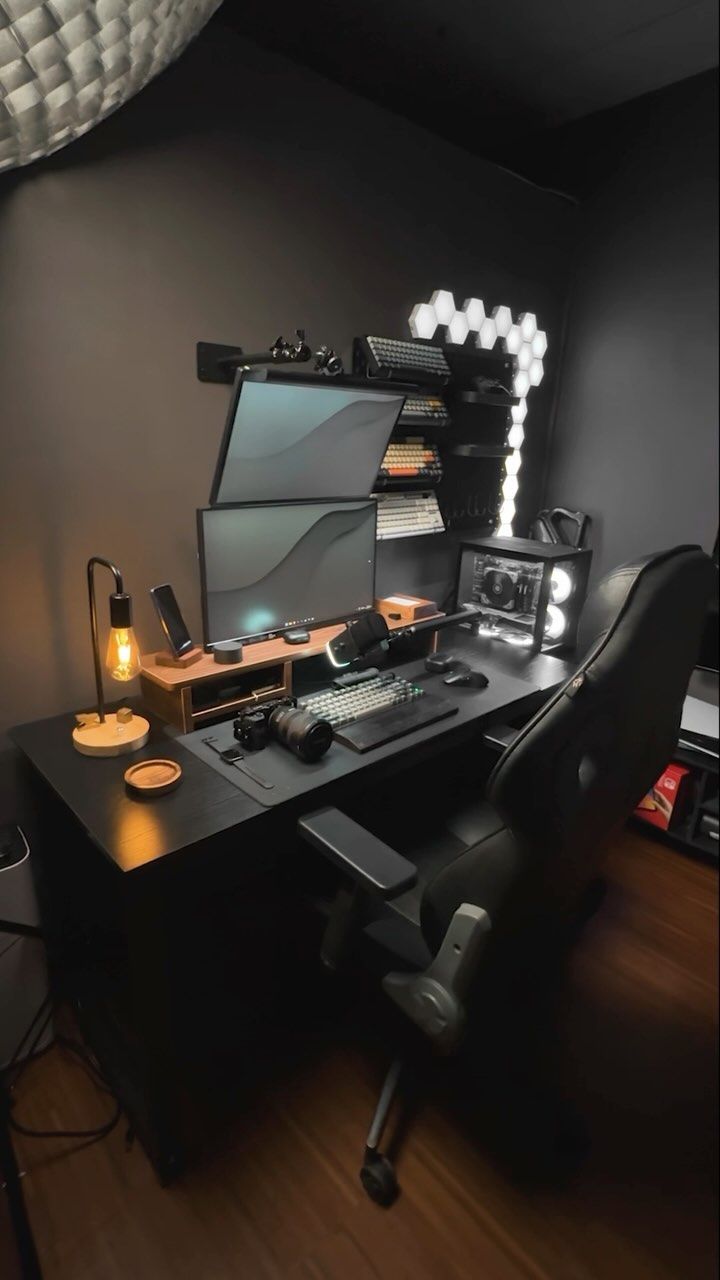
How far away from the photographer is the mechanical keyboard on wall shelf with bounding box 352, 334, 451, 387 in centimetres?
179

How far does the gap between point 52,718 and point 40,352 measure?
0.79m

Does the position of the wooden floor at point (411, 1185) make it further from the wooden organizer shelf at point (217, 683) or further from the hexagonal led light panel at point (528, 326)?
the hexagonal led light panel at point (528, 326)

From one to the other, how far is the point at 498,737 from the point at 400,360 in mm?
1133

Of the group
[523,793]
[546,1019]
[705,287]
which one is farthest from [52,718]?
[705,287]

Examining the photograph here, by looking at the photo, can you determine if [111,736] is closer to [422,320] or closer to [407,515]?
[407,515]

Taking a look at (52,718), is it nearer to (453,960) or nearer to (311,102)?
(453,960)

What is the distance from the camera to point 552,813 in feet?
2.54

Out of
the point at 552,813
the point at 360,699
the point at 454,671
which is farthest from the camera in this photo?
the point at 454,671

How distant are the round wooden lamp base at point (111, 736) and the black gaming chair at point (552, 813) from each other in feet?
1.43

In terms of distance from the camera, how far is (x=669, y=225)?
5.78 feet

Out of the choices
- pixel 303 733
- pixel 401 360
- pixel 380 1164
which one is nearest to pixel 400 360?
pixel 401 360

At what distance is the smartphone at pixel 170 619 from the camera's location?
145 centimetres

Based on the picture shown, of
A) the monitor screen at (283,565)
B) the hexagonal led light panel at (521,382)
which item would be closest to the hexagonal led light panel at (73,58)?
the monitor screen at (283,565)

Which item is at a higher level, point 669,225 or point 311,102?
point 311,102
